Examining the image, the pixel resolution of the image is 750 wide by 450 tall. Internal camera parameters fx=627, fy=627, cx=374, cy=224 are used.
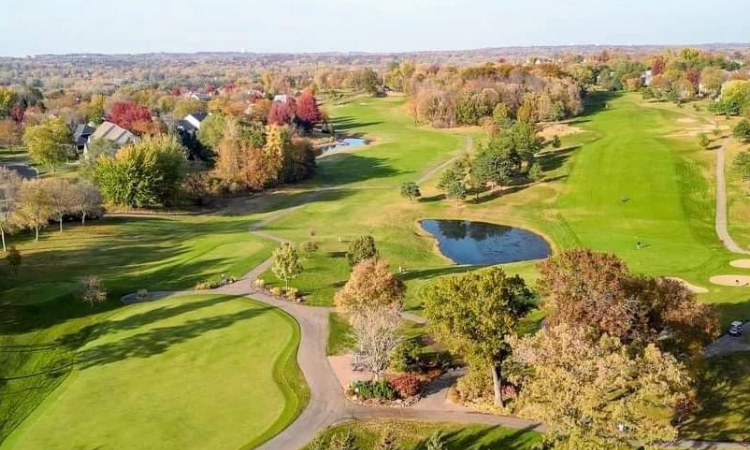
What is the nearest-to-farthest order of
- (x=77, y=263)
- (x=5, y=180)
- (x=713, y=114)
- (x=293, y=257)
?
1. (x=293, y=257)
2. (x=77, y=263)
3. (x=5, y=180)
4. (x=713, y=114)

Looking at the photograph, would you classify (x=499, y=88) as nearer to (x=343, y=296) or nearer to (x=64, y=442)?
(x=343, y=296)

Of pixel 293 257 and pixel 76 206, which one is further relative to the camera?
pixel 76 206

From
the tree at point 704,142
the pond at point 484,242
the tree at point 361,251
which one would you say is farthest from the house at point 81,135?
the tree at point 704,142

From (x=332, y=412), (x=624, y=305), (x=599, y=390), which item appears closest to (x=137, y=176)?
(x=332, y=412)


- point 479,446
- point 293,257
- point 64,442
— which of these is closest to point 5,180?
point 293,257

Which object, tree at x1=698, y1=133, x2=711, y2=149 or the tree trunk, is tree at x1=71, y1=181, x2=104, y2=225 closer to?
the tree trunk

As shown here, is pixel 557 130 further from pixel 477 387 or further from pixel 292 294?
pixel 477 387
